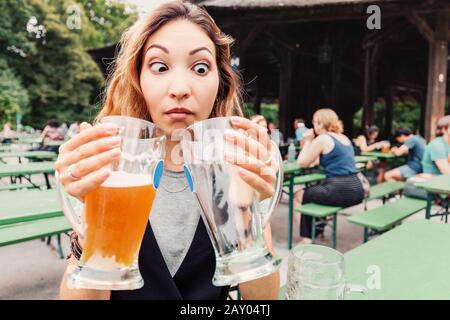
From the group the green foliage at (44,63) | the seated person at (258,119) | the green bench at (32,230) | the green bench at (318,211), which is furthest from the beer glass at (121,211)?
the green foliage at (44,63)

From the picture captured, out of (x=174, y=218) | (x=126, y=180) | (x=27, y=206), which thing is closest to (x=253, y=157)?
(x=126, y=180)

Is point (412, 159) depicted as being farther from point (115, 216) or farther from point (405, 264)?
point (115, 216)

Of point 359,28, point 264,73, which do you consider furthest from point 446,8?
point 264,73

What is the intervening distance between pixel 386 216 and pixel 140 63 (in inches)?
112

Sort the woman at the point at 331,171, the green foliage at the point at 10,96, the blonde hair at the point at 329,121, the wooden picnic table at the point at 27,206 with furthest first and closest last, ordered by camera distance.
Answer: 1. the green foliage at the point at 10,96
2. the blonde hair at the point at 329,121
3. the woman at the point at 331,171
4. the wooden picnic table at the point at 27,206

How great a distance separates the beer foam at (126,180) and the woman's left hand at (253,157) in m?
0.16

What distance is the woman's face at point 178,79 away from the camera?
30.8 inches

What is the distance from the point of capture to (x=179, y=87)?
764 millimetres

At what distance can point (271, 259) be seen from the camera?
0.70 meters

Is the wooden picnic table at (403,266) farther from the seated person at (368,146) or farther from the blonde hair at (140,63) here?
the seated person at (368,146)

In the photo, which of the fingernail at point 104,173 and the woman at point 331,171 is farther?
the woman at point 331,171

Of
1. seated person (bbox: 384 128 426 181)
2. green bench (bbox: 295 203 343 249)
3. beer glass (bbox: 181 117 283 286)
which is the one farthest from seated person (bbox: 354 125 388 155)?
beer glass (bbox: 181 117 283 286)

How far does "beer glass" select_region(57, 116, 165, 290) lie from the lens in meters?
0.64

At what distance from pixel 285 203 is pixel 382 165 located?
2932 mm
